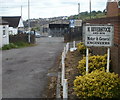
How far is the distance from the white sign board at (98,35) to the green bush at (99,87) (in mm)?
1275

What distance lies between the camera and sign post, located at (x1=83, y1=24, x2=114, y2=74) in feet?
27.8

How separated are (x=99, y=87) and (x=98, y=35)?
6.33 ft

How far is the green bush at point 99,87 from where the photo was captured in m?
7.25

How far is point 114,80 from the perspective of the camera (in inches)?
297

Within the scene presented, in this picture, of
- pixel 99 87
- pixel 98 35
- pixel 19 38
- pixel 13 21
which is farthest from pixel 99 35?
pixel 13 21

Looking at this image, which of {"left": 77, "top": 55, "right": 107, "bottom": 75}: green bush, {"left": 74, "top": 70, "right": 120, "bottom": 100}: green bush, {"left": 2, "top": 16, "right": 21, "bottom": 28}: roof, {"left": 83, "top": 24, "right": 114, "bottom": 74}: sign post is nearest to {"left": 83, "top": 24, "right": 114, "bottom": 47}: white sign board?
{"left": 83, "top": 24, "right": 114, "bottom": 74}: sign post

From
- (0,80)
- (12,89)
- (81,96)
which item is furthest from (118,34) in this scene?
(0,80)

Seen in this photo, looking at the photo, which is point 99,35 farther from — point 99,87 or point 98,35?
point 99,87

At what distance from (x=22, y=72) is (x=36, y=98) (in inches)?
198

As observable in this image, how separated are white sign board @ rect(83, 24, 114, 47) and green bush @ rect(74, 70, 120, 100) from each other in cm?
128

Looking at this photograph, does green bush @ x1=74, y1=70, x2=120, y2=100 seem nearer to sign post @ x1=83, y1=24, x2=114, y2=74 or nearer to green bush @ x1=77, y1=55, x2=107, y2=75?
sign post @ x1=83, y1=24, x2=114, y2=74

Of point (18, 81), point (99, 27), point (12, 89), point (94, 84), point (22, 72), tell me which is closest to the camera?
point (94, 84)

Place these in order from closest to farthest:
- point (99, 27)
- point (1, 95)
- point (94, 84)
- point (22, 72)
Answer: point (94, 84)
point (99, 27)
point (1, 95)
point (22, 72)

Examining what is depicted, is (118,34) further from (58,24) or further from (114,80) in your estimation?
(58,24)
